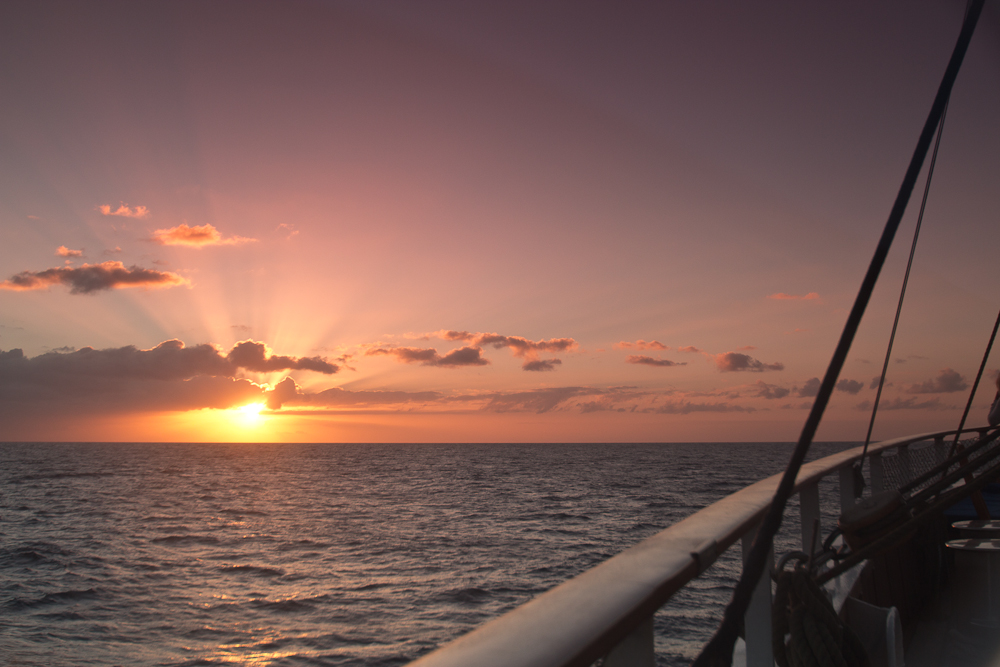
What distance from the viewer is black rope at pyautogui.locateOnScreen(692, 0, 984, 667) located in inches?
31.3

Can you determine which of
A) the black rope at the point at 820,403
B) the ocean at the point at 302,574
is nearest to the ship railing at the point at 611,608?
the black rope at the point at 820,403

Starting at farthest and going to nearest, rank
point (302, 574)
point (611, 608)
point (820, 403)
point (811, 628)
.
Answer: point (302, 574)
point (811, 628)
point (820, 403)
point (611, 608)

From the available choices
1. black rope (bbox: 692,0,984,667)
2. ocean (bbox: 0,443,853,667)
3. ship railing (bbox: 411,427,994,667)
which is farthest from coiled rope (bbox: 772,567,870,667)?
ocean (bbox: 0,443,853,667)

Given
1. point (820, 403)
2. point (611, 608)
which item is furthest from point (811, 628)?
point (611, 608)

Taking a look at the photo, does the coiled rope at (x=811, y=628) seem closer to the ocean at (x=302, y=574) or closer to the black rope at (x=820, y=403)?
the black rope at (x=820, y=403)

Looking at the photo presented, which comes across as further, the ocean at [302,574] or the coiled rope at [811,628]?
the ocean at [302,574]

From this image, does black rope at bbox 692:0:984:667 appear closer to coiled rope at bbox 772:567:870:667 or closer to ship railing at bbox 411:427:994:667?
ship railing at bbox 411:427:994:667

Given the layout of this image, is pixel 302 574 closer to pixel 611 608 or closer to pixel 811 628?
pixel 811 628

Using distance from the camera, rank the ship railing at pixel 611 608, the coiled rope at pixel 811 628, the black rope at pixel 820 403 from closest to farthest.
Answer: the ship railing at pixel 611 608
the black rope at pixel 820 403
the coiled rope at pixel 811 628

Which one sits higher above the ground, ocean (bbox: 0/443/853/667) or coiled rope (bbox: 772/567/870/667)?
coiled rope (bbox: 772/567/870/667)

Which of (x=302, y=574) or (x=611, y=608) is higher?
(x=611, y=608)

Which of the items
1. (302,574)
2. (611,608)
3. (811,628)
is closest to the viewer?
(611,608)

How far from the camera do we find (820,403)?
109 cm

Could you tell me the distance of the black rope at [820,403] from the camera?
795mm
